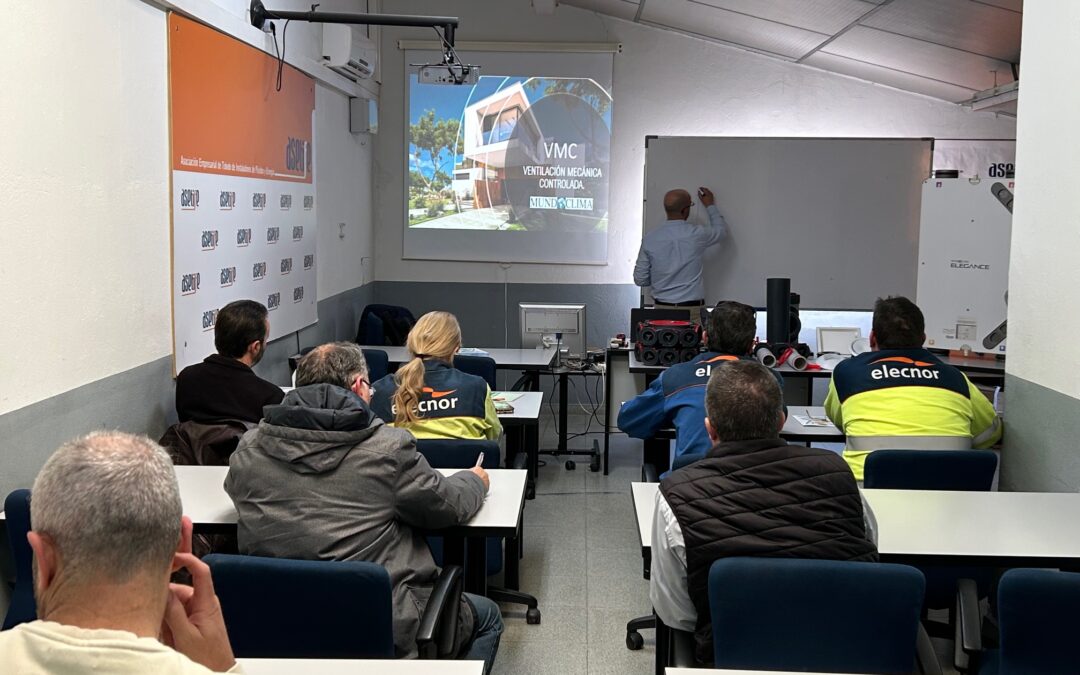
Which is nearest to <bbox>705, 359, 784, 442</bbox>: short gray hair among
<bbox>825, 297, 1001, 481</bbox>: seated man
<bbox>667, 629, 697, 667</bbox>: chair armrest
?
<bbox>667, 629, 697, 667</bbox>: chair armrest

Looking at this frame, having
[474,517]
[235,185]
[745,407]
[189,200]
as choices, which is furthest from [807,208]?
[745,407]

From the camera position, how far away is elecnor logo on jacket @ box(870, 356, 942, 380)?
12.4 feet

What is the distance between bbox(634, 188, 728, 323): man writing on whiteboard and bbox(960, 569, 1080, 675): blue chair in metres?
5.48

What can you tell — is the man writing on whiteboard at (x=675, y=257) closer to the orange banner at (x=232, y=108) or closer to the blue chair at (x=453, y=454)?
the orange banner at (x=232, y=108)

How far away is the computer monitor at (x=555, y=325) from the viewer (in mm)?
6340

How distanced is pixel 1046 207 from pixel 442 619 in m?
2.69

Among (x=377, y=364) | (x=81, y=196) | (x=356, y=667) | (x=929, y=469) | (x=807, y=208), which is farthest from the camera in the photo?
(x=807, y=208)

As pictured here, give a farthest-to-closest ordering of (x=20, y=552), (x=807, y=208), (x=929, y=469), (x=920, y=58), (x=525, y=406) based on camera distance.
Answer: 1. (x=807, y=208)
2. (x=920, y=58)
3. (x=525, y=406)
4. (x=929, y=469)
5. (x=20, y=552)

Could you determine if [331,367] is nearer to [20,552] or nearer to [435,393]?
[20,552]

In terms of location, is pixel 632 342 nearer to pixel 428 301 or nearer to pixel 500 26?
pixel 428 301

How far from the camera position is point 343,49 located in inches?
262

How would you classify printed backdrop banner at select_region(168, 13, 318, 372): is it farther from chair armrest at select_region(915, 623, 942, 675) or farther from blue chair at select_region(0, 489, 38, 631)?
chair armrest at select_region(915, 623, 942, 675)

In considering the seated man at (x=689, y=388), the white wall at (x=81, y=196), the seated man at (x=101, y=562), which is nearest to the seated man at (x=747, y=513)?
the seated man at (x=101, y=562)

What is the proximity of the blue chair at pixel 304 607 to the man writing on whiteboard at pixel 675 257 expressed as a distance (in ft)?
18.3
